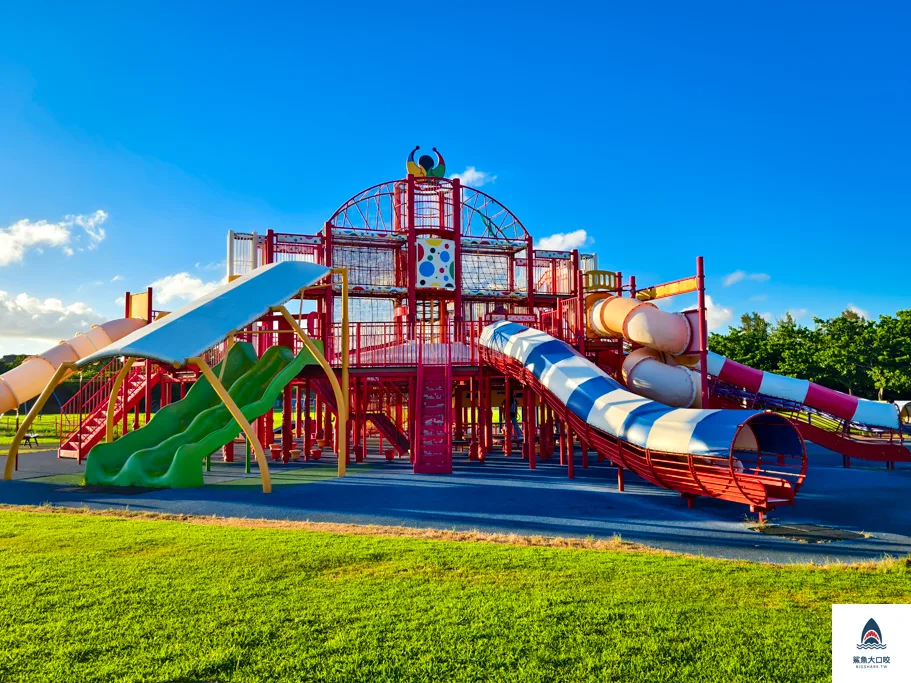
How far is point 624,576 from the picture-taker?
7258 mm

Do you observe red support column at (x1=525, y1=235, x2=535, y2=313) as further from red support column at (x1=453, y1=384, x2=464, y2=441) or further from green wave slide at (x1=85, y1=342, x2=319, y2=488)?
green wave slide at (x1=85, y1=342, x2=319, y2=488)

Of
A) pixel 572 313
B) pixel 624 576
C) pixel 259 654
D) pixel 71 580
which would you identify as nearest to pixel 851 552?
pixel 624 576

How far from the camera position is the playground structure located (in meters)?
13.1

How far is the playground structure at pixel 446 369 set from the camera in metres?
13.1

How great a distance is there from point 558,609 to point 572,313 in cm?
1536

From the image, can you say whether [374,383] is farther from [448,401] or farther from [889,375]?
[889,375]

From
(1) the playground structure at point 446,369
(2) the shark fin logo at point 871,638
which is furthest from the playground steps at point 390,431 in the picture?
(2) the shark fin logo at point 871,638

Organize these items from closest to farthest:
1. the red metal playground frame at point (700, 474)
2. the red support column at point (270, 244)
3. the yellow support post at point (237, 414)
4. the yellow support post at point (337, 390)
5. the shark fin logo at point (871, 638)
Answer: the shark fin logo at point (871, 638)
the red metal playground frame at point (700, 474)
the yellow support post at point (237, 414)
the yellow support post at point (337, 390)
the red support column at point (270, 244)

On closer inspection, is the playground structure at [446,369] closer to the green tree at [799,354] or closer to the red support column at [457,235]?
the red support column at [457,235]

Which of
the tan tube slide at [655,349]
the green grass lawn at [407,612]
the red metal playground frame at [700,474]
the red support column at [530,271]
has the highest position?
the red support column at [530,271]

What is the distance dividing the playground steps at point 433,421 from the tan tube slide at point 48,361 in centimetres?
1230

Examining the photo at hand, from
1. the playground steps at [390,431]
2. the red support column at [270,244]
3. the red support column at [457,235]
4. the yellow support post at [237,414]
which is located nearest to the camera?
the yellow support post at [237,414]

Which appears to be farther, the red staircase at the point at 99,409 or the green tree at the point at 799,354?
the green tree at the point at 799,354

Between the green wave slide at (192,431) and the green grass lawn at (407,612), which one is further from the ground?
the green wave slide at (192,431)
